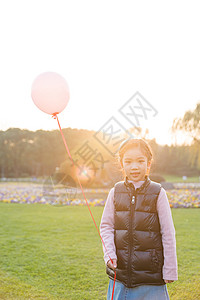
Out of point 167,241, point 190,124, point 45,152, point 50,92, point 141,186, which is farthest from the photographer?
point 45,152

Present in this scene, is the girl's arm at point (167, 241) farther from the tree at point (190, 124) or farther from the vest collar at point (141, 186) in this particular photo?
the tree at point (190, 124)

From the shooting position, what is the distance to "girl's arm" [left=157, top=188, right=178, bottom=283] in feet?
5.88

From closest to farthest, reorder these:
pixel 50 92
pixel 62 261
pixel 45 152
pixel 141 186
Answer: pixel 141 186, pixel 50 92, pixel 62 261, pixel 45 152

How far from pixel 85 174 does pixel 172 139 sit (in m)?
6.83

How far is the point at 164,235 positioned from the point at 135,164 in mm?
465

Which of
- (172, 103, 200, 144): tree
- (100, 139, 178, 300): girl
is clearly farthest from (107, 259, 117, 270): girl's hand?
(172, 103, 200, 144): tree

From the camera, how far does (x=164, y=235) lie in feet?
6.04

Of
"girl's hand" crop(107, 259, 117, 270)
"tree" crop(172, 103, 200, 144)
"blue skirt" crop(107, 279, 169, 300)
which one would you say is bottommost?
"blue skirt" crop(107, 279, 169, 300)

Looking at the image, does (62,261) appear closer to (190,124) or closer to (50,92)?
(50,92)

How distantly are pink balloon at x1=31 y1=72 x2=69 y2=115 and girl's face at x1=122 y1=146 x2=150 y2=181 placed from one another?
1135 millimetres

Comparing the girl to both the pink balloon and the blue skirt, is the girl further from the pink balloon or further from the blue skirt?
the pink balloon

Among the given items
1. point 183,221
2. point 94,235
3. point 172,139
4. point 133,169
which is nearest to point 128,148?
point 133,169

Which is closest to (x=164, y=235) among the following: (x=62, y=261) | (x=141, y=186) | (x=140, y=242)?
(x=140, y=242)

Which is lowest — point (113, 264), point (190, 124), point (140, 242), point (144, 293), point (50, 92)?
point (144, 293)
